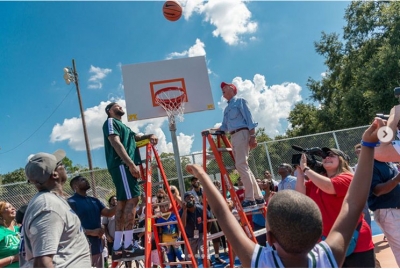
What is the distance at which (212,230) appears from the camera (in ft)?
27.0

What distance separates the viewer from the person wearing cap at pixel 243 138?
4.62 meters

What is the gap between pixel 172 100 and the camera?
9.31m

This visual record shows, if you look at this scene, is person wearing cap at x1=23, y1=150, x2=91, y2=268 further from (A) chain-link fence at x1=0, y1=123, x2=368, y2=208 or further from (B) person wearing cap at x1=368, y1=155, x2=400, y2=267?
(A) chain-link fence at x1=0, y1=123, x2=368, y2=208

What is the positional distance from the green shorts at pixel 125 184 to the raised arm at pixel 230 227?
93.0 inches

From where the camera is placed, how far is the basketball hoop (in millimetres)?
9023

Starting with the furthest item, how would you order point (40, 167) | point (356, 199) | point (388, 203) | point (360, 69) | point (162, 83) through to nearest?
point (360, 69), point (162, 83), point (388, 203), point (40, 167), point (356, 199)

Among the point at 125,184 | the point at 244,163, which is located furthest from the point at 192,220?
the point at 125,184

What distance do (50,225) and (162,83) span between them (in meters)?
8.17

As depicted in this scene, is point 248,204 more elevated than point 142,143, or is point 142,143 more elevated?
point 142,143

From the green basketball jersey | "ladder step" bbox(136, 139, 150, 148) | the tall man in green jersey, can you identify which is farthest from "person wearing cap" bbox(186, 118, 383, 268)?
"ladder step" bbox(136, 139, 150, 148)

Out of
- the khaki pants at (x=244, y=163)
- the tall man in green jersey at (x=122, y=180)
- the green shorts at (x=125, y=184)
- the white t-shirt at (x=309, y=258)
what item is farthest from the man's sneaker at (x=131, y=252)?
the white t-shirt at (x=309, y=258)

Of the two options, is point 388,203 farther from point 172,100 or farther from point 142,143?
point 172,100

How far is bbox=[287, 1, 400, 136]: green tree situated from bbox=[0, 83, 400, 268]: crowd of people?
54.0 feet

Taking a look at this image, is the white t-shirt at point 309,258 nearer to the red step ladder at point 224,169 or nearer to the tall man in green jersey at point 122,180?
the tall man in green jersey at point 122,180
